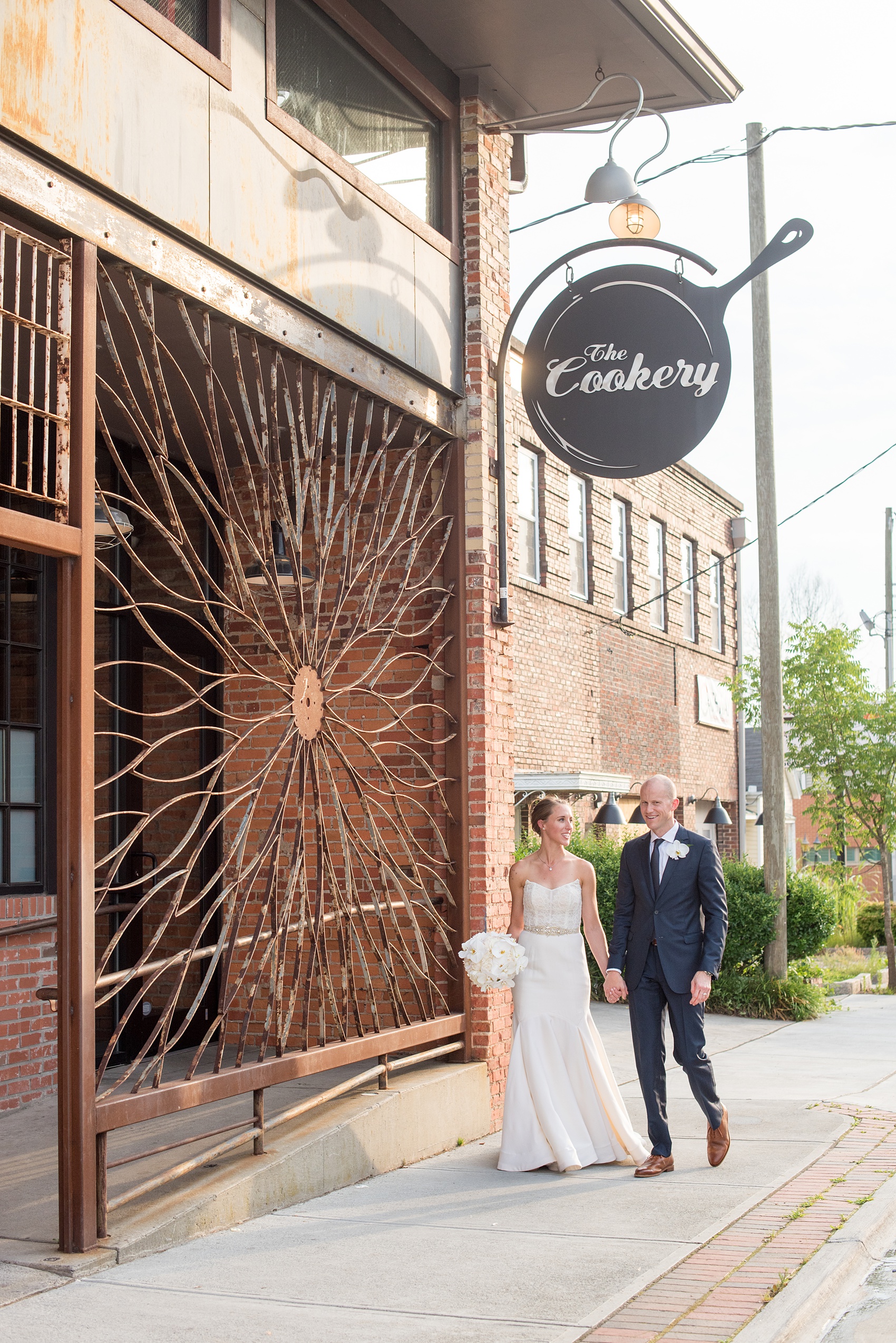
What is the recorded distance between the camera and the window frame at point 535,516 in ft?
54.1

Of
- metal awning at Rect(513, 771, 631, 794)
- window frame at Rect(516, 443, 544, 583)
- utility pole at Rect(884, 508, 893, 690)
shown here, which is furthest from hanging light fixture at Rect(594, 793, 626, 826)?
utility pole at Rect(884, 508, 893, 690)

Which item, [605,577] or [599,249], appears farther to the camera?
[605,577]

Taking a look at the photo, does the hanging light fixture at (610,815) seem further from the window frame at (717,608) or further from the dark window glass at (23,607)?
the dark window glass at (23,607)

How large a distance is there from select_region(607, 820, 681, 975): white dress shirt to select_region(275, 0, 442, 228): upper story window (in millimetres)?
3742

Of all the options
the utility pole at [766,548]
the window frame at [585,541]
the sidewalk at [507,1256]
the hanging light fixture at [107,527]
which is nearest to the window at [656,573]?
the window frame at [585,541]

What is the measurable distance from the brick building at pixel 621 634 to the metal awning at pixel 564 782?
24 millimetres

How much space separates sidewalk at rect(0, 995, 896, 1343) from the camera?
14.5 feet

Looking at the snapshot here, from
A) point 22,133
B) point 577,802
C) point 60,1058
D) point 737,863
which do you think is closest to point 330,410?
point 22,133

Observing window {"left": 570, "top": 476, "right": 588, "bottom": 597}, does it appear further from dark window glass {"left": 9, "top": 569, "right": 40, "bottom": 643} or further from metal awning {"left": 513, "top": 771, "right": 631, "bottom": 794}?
dark window glass {"left": 9, "top": 569, "right": 40, "bottom": 643}

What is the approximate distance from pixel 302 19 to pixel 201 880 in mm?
5369

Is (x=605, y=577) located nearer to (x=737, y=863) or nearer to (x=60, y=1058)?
(x=737, y=863)

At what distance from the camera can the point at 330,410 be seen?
25.8 feet

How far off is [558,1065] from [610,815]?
10630 mm

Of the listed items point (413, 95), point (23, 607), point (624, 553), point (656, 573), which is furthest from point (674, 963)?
point (656, 573)
